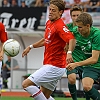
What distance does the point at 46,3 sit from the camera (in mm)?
23391

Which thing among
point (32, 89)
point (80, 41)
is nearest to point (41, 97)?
point (32, 89)

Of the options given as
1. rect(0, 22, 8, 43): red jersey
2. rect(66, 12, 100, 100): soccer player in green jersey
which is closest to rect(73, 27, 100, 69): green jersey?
rect(66, 12, 100, 100): soccer player in green jersey

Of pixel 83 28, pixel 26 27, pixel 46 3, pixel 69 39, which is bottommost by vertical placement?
pixel 26 27

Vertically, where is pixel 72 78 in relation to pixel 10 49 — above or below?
below

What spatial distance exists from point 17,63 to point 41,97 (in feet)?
42.6

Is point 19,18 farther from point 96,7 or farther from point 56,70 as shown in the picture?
point 56,70

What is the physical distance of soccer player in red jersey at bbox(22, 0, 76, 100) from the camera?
952cm

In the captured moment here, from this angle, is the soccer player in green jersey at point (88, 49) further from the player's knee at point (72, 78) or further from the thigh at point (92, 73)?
the player's knee at point (72, 78)

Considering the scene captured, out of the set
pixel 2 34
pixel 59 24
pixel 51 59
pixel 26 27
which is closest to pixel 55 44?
pixel 51 59

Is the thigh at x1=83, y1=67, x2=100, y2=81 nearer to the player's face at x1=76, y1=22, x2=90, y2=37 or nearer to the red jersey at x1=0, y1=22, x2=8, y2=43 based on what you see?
the player's face at x1=76, y1=22, x2=90, y2=37

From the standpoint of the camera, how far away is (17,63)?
22391mm

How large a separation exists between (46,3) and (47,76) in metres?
14.0

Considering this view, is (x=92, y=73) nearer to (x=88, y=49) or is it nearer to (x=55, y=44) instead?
(x=88, y=49)

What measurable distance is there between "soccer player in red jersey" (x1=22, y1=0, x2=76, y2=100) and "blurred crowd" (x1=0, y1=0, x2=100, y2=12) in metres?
12.5
